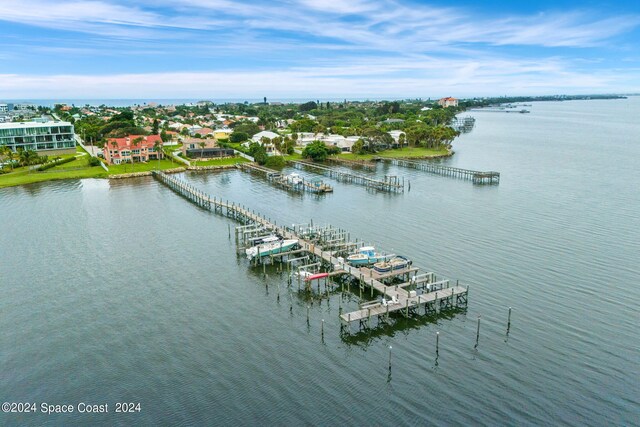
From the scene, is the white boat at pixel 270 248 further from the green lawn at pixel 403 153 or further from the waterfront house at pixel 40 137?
the waterfront house at pixel 40 137

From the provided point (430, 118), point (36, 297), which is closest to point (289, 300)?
point (36, 297)

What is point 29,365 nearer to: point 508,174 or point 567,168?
point 508,174

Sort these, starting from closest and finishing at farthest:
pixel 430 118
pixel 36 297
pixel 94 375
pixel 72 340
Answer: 1. pixel 94 375
2. pixel 72 340
3. pixel 36 297
4. pixel 430 118

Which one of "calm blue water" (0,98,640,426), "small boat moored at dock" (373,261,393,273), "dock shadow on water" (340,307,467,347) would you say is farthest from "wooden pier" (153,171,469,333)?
"calm blue water" (0,98,640,426)

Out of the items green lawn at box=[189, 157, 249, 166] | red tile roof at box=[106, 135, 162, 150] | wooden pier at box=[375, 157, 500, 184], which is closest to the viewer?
wooden pier at box=[375, 157, 500, 184]

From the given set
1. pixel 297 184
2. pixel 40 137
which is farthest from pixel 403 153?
pixel 40 137

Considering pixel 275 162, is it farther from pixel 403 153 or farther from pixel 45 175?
pixel 45 175

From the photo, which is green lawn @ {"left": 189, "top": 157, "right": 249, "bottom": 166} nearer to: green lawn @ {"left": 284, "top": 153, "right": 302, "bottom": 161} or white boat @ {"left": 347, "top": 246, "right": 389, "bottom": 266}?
green lawn @ {"left": 284, "top": 153, "right": 302, "bottom": 161}
